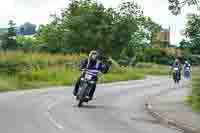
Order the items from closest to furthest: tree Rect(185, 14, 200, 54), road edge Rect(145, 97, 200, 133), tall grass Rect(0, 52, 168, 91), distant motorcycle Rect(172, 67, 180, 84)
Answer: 1. road edge Rect(145, 97, 200, 133)
2. tree Rect(185, 14, 200, 54)
3. tall grass Rect(0, 52, 168, 91)
4. distant motorcycle Rect(172, 67, 180, 84)

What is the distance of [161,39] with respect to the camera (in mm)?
110438

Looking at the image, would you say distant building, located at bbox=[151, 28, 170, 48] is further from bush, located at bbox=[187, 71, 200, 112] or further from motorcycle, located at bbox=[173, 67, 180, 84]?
bush, located at bbox=[187, 71, 200, 112]

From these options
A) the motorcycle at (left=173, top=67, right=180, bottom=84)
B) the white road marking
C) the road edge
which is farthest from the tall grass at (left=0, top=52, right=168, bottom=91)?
the road edge

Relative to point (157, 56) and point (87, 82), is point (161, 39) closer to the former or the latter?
point (157, 56)

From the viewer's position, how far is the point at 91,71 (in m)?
21.2

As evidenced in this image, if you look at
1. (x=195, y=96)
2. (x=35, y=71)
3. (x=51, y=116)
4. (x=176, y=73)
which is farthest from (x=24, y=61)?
(x=51, y=116)

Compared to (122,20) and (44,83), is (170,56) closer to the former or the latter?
(122,20)

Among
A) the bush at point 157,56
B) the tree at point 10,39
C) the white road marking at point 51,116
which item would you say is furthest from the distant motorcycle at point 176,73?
the bush at point 157,56

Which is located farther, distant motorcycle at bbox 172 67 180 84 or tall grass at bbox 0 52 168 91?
distant motorcycle at bbox 172 67 180 84

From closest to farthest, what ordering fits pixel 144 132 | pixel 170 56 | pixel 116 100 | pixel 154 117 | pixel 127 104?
pixel 144 132 < pixel 154 117 < pixel 127 104 < pixel 116 100 < pixel 170 56

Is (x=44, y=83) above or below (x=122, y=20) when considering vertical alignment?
below

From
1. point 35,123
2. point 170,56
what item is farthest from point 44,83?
point 170,56

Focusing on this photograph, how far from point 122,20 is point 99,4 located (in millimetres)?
4790

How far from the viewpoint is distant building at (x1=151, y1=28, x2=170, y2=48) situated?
9961 cm
